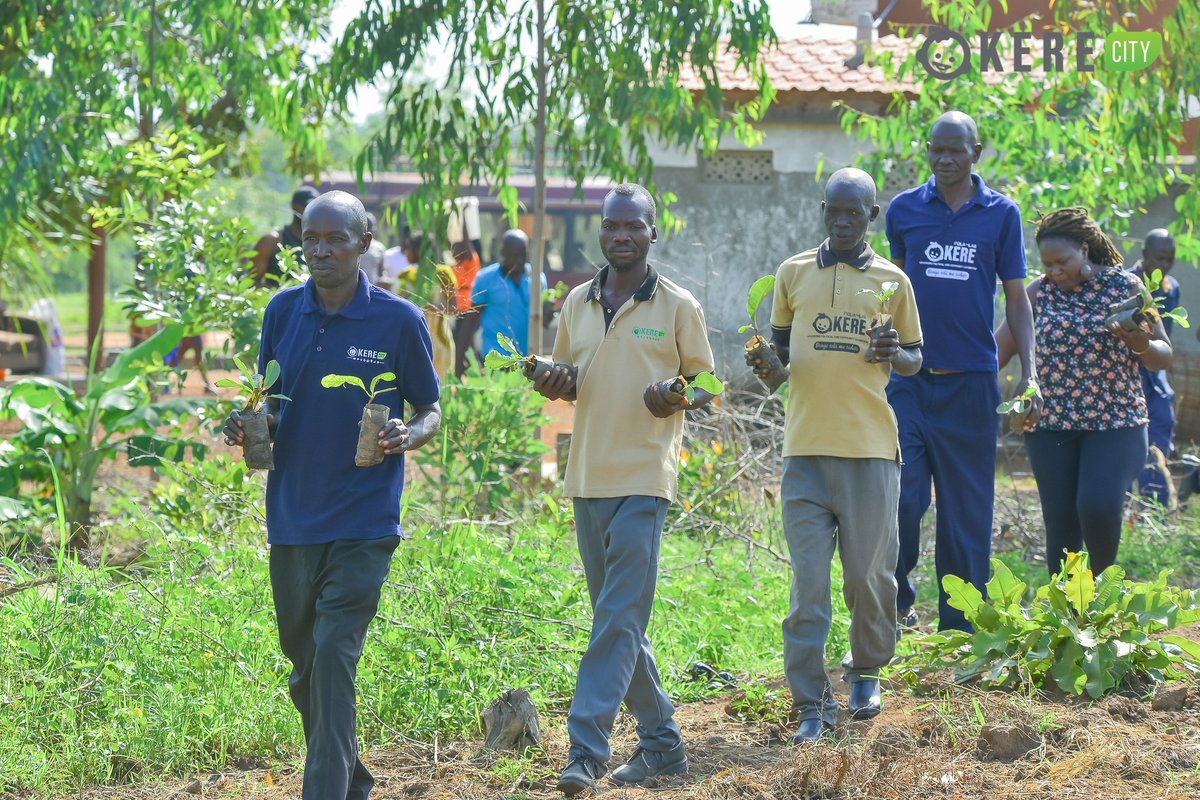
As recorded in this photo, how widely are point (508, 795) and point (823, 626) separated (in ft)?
3.71

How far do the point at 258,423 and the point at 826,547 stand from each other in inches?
74.1

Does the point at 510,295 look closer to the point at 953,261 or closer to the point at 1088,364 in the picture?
Answer: the point at 1088,364

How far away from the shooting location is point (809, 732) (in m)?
4.50

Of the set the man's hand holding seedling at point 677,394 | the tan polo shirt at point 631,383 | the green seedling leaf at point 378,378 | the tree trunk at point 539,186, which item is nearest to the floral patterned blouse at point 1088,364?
the tan polo shirt at point 631,383

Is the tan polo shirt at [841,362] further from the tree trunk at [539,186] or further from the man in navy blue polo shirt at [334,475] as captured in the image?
the tree trunk at [539,186]

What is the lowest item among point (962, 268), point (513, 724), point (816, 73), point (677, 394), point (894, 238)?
point (513, 724)

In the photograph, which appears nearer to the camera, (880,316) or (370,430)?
(370,430)

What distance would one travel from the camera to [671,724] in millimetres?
4301

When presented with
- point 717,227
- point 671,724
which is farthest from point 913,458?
point 717,227

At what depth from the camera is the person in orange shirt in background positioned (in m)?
6.46

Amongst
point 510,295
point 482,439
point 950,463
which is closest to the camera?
point 950,463

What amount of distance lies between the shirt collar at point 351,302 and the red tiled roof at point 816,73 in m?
10.0

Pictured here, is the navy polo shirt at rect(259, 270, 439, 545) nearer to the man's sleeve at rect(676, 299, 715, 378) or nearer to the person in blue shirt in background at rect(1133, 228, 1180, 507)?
the man's sleeve at rect(676, 299, 715, 378)

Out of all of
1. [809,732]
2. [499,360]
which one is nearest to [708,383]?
[499,360]
